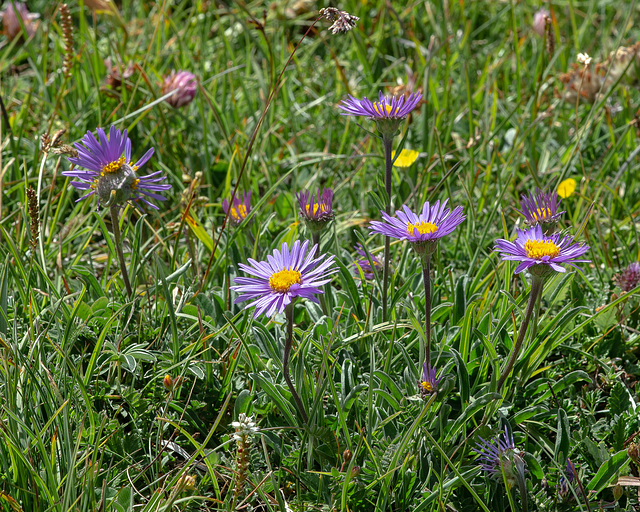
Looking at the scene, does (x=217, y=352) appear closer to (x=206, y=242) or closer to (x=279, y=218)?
(x=206, y=242)

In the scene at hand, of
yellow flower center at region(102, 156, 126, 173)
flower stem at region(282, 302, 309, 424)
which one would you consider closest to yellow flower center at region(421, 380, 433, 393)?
→ flower stem at region(282, 302, 309, 424)

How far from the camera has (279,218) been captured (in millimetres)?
2633

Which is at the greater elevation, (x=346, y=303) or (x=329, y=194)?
(x=329, y=194)

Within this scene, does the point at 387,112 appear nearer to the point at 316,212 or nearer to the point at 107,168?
the point at 316,212

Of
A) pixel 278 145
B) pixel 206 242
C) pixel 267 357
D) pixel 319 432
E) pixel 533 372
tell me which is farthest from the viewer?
pixel 278 145

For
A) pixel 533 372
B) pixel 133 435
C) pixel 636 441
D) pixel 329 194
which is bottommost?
pixel 133 435

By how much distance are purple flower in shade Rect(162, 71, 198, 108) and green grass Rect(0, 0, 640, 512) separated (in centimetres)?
5

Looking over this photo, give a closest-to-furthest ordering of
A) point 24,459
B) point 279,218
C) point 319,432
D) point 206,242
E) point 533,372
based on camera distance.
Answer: point 24,459 → point 319,432 → point 533,372 → point 206,242 → point 279,218

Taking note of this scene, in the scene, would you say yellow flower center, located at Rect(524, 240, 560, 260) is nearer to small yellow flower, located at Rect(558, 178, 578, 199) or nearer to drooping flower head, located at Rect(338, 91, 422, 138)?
drooping flower head, located at Rect(338, 91, 422, 138)

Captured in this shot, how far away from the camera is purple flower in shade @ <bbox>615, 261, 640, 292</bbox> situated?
202cm

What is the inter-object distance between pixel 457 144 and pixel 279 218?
86 cm

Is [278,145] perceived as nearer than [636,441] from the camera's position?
No

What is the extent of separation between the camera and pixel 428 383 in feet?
4.90

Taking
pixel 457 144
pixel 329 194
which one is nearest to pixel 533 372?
pixel 329 194
